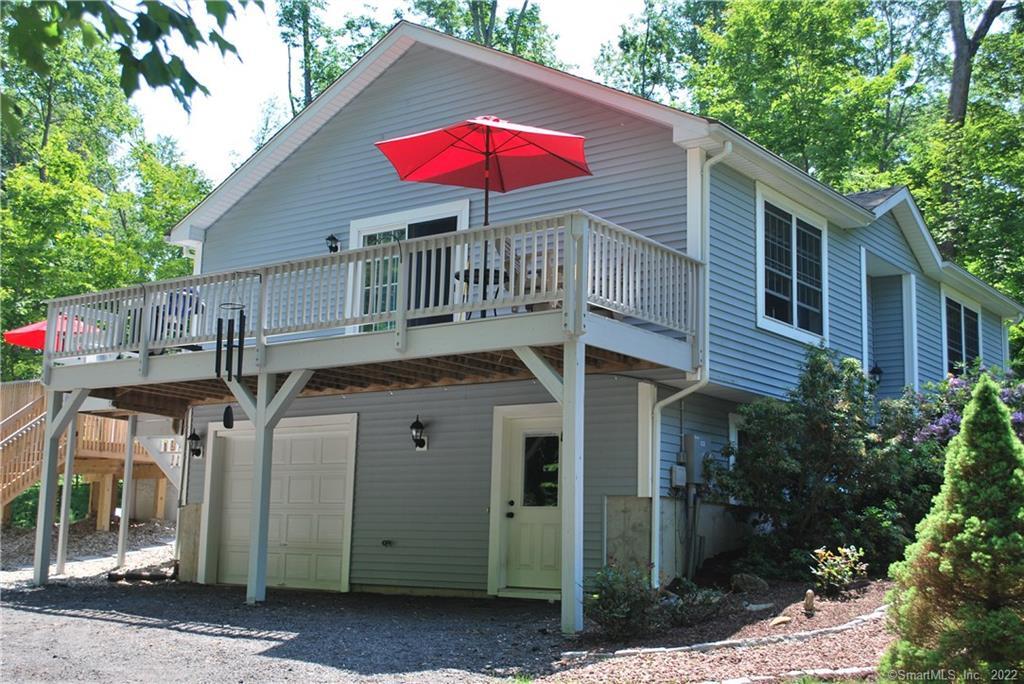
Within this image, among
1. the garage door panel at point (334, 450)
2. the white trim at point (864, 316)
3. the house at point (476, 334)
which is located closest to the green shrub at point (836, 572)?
the house at point (476, 334)

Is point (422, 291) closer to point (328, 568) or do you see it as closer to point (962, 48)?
point (328, 568)

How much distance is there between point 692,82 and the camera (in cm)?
3094

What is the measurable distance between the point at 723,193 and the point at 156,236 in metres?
21.2

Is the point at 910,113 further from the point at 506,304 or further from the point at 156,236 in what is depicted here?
the point at 506,304

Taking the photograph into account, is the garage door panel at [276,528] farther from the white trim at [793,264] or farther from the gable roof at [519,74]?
the white trim at [793,264]

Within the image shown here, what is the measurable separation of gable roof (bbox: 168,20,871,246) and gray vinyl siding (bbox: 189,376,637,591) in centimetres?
300

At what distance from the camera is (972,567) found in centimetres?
628

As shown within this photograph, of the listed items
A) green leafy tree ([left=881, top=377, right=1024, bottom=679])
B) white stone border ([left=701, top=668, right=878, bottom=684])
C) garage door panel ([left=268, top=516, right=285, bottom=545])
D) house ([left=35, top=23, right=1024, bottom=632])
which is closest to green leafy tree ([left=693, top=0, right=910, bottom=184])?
house ([left=35, top=23, right=1024, bottom=632])

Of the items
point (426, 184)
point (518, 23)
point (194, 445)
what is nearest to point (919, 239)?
point (426, 184)

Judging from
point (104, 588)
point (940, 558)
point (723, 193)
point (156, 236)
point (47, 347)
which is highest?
point (156, 236)

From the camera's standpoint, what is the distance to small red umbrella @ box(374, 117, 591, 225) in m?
10.8

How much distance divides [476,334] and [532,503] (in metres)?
3.30

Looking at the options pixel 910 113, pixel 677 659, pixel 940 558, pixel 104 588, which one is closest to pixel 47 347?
pixel 104 588

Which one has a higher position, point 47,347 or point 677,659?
point 47,347
